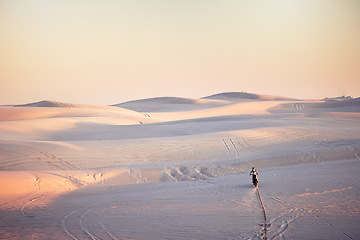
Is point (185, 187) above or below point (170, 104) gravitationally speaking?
below

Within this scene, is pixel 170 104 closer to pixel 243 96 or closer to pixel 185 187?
pixel 243 96

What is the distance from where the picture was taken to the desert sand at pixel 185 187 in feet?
20.5

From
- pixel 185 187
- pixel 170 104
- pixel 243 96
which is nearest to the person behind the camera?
pixel 185 187

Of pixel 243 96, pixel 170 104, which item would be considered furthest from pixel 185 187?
pixel 243 96

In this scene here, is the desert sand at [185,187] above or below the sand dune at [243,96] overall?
below

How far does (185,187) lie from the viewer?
10031mm

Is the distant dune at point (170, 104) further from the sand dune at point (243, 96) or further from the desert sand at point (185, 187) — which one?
the desert sand at point (185, 187)

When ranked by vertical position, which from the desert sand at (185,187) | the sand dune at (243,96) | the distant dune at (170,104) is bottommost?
the desert sand at (185,187)

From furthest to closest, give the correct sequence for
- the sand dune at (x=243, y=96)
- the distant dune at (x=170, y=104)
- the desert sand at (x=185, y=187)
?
1. the sand dune at (x=243, y=96)
2. the distant dune at (x=170, y=104)
3. the desert sand at (x=185, y=187)

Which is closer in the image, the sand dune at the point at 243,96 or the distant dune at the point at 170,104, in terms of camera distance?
the distant dune at the point at 170,104

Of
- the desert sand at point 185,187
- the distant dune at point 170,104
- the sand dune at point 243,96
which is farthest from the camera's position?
the sand dune at point 243,96

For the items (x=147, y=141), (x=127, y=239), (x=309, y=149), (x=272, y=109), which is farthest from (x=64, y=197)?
(x=272, y=109)

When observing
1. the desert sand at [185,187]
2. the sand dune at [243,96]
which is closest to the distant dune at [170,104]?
the sand dune at [243,96]

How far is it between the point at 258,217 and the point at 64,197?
535cm
